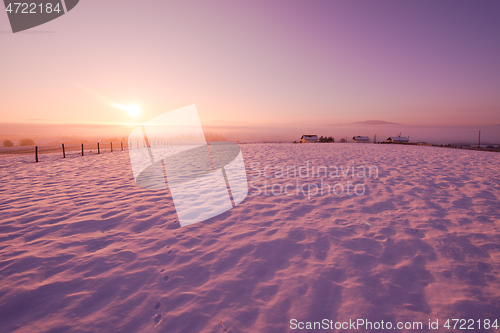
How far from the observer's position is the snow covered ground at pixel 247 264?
212 centimetres

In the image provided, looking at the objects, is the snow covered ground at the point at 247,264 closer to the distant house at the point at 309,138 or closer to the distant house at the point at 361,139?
the distant house at the point at 309,138

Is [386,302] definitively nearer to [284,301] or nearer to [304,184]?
[284,301]

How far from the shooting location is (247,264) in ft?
9.45

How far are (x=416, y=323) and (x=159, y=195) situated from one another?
5941 mm

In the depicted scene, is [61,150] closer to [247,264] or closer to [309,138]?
[247,264]

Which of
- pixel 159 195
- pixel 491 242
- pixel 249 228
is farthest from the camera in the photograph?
Result: pixel 159 195

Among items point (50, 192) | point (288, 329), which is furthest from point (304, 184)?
point (50, 192)

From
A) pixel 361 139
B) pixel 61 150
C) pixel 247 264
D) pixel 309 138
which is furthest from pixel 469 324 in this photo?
pixel 361 139

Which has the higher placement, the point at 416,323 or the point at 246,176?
the point at 246,176

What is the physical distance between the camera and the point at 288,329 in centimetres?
199

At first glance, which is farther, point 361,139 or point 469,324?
point 361,139

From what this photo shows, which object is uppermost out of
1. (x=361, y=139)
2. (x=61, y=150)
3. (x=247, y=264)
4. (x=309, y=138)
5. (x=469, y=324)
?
(x=309, y=138)

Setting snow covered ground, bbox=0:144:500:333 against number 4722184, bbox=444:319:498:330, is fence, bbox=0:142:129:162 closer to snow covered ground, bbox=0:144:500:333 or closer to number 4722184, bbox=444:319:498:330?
snow covered ground, bbox=0:144:500:333

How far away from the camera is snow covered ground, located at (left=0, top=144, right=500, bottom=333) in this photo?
83.4 inches
